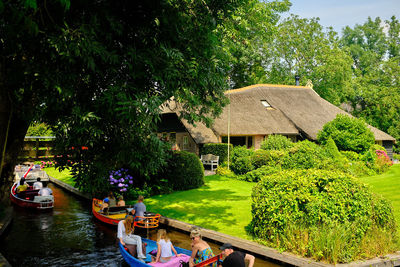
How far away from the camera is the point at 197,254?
8398 mm

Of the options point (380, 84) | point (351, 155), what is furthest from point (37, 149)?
point (380, 84)

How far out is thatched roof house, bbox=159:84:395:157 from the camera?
29391 mm

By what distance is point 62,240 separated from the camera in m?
12.7

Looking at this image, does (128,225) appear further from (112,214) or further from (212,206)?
(212,206)

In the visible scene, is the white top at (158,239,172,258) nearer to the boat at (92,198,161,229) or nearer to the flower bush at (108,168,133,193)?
the boat at (92,198,161,229)

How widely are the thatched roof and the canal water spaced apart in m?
14.5

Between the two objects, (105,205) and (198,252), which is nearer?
(198,252)

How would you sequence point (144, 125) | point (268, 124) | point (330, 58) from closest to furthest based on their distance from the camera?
point (144, 125)
point (268, 124)
point (330, 58)

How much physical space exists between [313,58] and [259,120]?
22563 mm

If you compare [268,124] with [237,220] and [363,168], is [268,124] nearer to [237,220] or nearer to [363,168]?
[363,168]

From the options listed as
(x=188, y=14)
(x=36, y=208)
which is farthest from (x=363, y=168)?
(x=36, y=208)

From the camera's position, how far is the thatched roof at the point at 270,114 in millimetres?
29500

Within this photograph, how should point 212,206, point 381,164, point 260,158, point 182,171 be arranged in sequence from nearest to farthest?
point 212,206
point 182,171
point 260,158
point 381,164

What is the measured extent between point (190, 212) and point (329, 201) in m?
7.17
